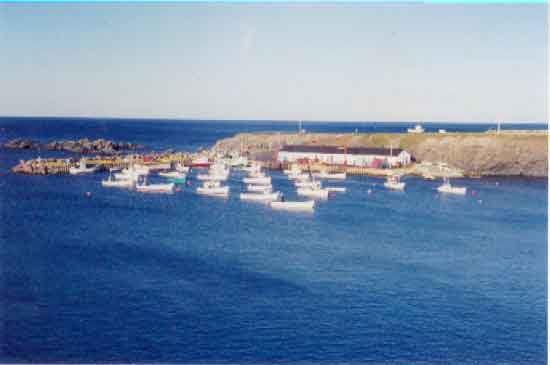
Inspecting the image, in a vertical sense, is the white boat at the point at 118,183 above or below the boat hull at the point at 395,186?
above

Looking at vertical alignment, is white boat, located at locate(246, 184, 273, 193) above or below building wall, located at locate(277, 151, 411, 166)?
below

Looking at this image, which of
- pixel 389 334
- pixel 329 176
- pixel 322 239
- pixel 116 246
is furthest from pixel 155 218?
pixel 329 176

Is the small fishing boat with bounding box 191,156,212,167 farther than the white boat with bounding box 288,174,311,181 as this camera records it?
Yes

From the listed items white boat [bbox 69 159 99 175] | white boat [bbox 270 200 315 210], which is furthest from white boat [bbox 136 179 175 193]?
white boat [bbox 69 159 99 175]

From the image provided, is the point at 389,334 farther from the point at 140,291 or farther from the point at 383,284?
the point at 140,291

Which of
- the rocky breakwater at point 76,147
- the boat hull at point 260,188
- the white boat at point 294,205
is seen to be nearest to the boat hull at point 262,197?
the boat hull at point 260,188

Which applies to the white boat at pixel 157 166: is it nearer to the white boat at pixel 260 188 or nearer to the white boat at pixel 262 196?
the white boat at pixel 260 188

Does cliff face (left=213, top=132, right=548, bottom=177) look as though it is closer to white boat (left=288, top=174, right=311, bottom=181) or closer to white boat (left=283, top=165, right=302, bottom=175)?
white boat (left=283, top=165, right=302, bottom=175)
